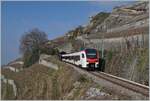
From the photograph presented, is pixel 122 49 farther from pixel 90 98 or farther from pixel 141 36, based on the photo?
pixel 90 98

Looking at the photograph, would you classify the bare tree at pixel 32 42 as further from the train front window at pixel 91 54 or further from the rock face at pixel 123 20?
the train front window at pixel 91 54

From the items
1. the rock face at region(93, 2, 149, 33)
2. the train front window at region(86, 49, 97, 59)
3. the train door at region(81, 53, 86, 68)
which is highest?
the rock face at region(93, 2, 149, 33)

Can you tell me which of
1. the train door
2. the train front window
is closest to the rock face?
the train door

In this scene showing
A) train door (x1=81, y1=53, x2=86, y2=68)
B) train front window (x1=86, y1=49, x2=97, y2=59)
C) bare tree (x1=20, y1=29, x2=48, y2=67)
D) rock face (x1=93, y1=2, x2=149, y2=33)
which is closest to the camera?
train front window (x1=86, y1=49, x2=97, y2=59)

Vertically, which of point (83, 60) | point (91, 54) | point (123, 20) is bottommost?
point (83, 60)

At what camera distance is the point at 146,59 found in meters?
25.3

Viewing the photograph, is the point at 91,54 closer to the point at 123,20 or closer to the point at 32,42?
the point at 123,20

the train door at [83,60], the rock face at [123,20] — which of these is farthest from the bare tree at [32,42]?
the train door at [83,60]

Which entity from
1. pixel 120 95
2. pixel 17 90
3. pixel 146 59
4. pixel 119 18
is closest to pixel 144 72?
pixel 146 59

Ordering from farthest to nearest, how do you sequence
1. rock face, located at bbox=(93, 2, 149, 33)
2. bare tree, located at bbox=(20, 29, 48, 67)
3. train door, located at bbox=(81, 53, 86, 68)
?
1. bare tree, located at bbox=(20, 29, 48, 67)
2. rock face, located at bbox=(93, 2, 149, 33)
3. train door, located at bbox=(81, 53, 86, 68)

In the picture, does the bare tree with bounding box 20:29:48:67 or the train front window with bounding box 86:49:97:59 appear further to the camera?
the bare tree with bounding box 20:29:48:67

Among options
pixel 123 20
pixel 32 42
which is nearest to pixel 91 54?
pixel 123 20

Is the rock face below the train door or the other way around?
the other way around

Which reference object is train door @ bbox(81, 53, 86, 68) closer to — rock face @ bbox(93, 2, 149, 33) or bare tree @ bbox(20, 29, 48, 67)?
rock face @ bbox(93, 2, 149, 33)
